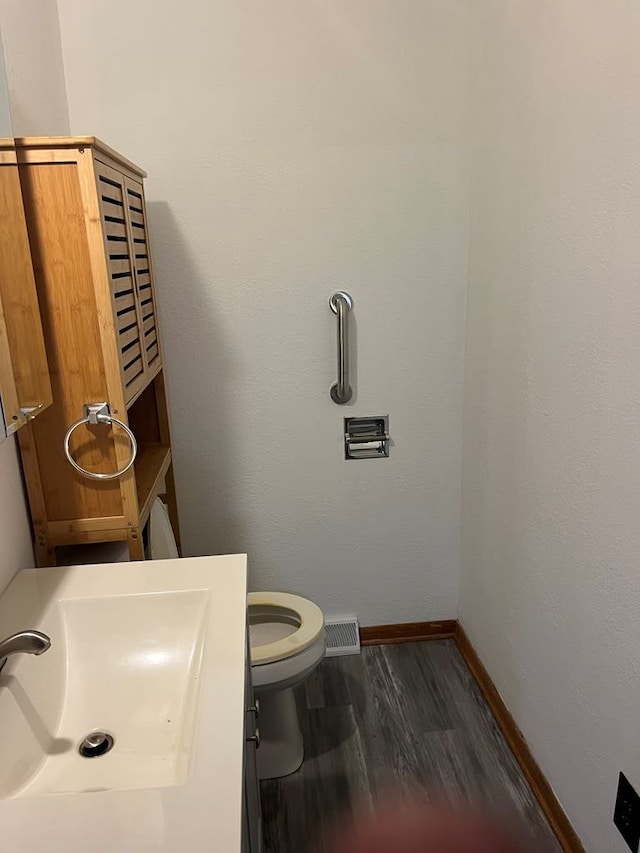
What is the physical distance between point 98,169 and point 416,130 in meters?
1.14

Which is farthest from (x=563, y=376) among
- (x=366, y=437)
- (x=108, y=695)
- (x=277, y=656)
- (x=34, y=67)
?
(x=34, y=67)

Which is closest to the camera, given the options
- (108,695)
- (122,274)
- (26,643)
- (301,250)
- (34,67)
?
(26,643)

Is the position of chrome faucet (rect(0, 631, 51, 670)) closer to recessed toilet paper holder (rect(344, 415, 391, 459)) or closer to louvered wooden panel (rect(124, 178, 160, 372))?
louvered wooden panel (rect(124, 178, 160, 372))

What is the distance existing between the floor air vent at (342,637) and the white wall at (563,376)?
Result: 1.74 ft

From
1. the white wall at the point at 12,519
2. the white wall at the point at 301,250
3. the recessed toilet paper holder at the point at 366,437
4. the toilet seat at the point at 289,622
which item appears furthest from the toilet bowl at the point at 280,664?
the white wall at the point at 12,519

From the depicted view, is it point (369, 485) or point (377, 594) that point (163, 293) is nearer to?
point (369, 485)

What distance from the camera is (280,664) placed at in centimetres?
177

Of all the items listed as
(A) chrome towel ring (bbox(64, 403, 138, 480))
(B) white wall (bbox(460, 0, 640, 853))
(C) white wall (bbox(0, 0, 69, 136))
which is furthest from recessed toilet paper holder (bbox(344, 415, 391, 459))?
(C) white wall (bbox(0, 0, 69, 136))

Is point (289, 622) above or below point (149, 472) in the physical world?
below

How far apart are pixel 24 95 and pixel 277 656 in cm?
155

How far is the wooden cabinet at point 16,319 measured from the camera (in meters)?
1.16

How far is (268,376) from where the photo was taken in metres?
2.19

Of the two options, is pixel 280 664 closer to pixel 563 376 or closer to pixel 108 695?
pixel 108 695

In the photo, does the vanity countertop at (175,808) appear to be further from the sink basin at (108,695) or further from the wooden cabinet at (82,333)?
the wooden cabinet at (82,333)
